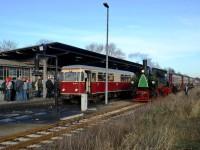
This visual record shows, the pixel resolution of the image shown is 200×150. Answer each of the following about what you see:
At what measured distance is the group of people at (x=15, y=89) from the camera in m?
32.8

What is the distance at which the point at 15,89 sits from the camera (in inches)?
1309

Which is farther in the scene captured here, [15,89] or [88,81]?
[15,89]

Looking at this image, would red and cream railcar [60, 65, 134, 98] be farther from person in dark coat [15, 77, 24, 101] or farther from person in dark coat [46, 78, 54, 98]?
person in dark coat [46, 78, 54, 98]

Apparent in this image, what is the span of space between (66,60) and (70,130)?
31.7 metres

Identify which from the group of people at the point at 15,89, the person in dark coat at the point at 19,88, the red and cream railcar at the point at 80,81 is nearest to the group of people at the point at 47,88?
the group of people at the point at 15,89

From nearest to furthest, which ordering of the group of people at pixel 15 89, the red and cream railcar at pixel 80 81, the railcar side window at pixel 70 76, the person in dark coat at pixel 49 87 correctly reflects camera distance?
the red and cream railcar at pixel 80 81 → the railcar side window at pixel 70 76 → the group of people at pixel 15 89 → the person in dark coat at pixel 49 87

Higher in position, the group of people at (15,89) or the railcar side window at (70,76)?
the railcar side window at (70,76)

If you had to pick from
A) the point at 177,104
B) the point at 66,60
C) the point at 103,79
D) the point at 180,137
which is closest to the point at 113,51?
the point at 66,60

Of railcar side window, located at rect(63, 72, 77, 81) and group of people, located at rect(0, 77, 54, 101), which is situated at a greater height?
railcar side window, located at rect(63, 72, 77, 81)

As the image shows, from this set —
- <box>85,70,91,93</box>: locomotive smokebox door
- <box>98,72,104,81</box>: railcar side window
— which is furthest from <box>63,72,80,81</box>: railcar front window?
<box>98,72,104,81</box>: railcar side window

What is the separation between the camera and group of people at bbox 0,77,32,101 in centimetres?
3275

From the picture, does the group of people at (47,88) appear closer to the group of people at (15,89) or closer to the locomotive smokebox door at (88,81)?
the group of people at (15,89)

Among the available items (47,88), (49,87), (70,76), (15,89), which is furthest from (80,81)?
(47,88)

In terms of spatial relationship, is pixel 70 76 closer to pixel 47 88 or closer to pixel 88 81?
pixel 88 81
